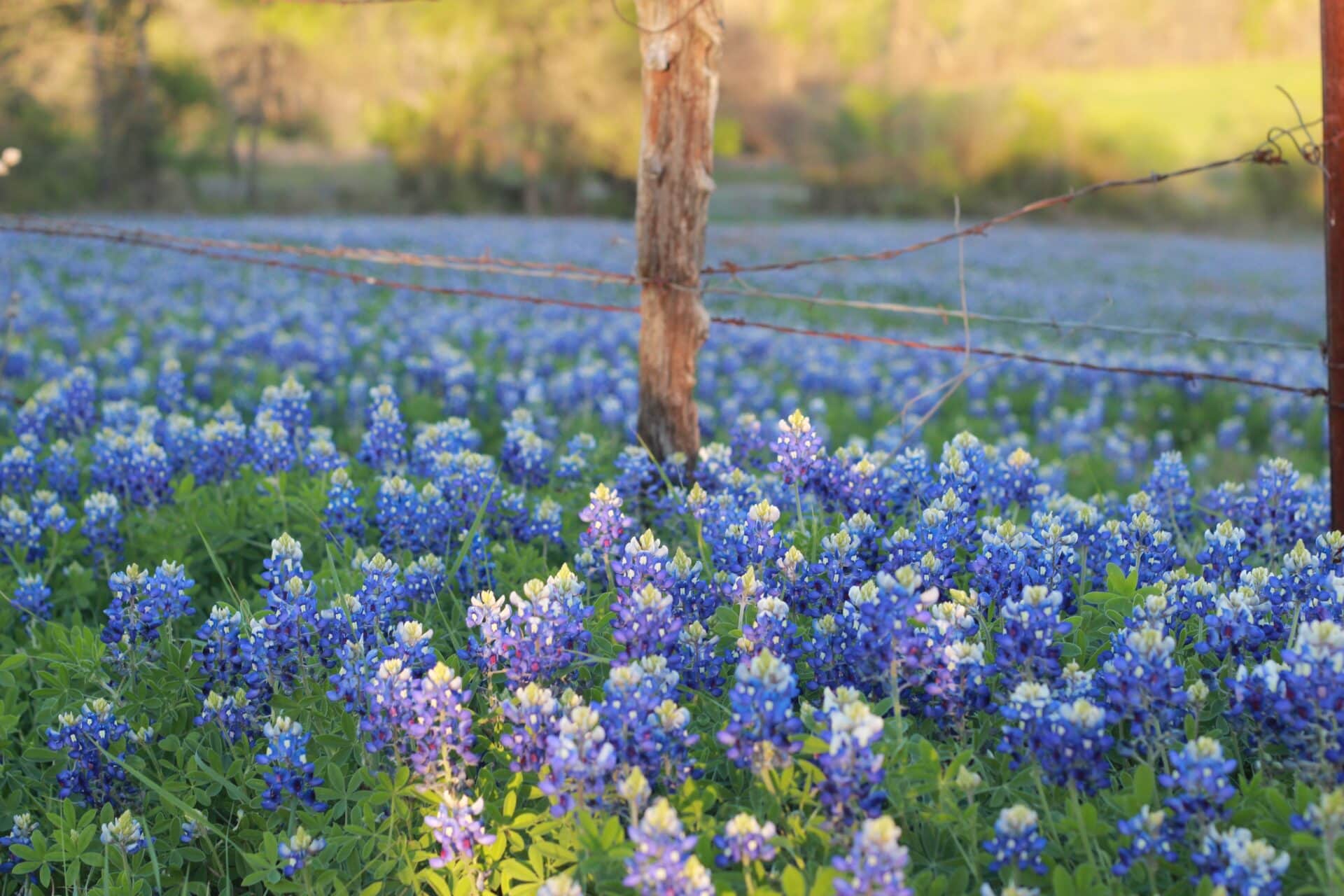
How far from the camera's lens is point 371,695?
2.33 meters

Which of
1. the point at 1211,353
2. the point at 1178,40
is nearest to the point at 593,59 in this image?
the point at 1211,353

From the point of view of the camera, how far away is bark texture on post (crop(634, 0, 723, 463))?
3.90 meters

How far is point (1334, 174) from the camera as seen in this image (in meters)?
3.22

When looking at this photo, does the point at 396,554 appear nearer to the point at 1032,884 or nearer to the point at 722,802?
the point at 722,802

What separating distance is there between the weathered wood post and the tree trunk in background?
108 feet

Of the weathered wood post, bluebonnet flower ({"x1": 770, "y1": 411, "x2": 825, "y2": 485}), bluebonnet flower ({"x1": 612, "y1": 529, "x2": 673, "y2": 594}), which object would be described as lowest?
bluebonnet flower ({"x1": 612, "y1": 529, "x2": 673, "y2": 594})

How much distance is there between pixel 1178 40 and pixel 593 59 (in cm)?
3334

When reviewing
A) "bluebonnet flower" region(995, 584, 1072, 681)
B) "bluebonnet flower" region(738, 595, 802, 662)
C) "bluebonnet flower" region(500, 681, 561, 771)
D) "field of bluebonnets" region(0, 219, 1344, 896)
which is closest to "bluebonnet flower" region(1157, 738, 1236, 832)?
"field of bluebonnets" region(0, 219, 1344, 896)

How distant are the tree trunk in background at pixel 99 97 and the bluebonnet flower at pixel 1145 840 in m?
34.1

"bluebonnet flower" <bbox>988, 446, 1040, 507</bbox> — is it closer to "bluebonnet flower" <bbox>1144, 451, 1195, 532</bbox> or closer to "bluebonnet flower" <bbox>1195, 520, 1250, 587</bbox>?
"bluebonnet flower" <bbox>1144, 451, 1195, 532</bbox>

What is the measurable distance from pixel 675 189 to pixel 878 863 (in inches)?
108

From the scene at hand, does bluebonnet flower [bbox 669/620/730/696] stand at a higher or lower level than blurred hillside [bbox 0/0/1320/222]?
lower

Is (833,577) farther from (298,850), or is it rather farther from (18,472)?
(18,472)

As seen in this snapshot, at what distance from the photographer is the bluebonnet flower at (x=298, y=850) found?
2227 millimetres
